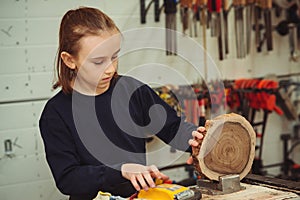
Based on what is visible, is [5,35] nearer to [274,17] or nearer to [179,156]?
[179,156]

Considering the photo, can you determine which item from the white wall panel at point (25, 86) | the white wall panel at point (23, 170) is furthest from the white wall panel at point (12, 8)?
the white wall panel at point (23, 170)

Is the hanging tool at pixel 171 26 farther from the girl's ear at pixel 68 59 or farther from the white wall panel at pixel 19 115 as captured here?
the girl's ear at pixel 68 59

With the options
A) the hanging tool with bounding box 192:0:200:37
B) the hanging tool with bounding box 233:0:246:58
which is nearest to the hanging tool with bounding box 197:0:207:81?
the hanging tool with bounding box 192:0:200:37

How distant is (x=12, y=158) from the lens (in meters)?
3.17

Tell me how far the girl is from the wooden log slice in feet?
0.18

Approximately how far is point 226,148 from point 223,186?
0.14 meters

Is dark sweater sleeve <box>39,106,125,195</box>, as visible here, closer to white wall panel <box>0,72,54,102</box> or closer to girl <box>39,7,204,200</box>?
girl <box>39,7,204,200</box>

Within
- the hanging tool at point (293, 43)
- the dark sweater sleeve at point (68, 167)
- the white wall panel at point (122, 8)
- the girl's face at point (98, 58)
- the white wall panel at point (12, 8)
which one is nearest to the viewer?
the dark sweater sleeve at point (68, 167)

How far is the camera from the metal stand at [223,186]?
197 cm

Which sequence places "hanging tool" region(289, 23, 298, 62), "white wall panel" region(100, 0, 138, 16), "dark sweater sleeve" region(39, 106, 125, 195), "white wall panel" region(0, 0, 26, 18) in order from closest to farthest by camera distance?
"dark sweater sleeve" region(39, 106, 125, 195)
"white wall panel" region(0, 0, 26, 18)
"white wall panel" region(100, 0, 138, 16)
"hanging tool" region(289, 23, 298, 62)

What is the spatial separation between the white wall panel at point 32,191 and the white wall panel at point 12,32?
2.75 ft

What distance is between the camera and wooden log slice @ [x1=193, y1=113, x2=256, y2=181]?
6.46ft

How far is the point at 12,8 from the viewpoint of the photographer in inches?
123

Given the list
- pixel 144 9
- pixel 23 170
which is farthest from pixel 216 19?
pixel 23 170
